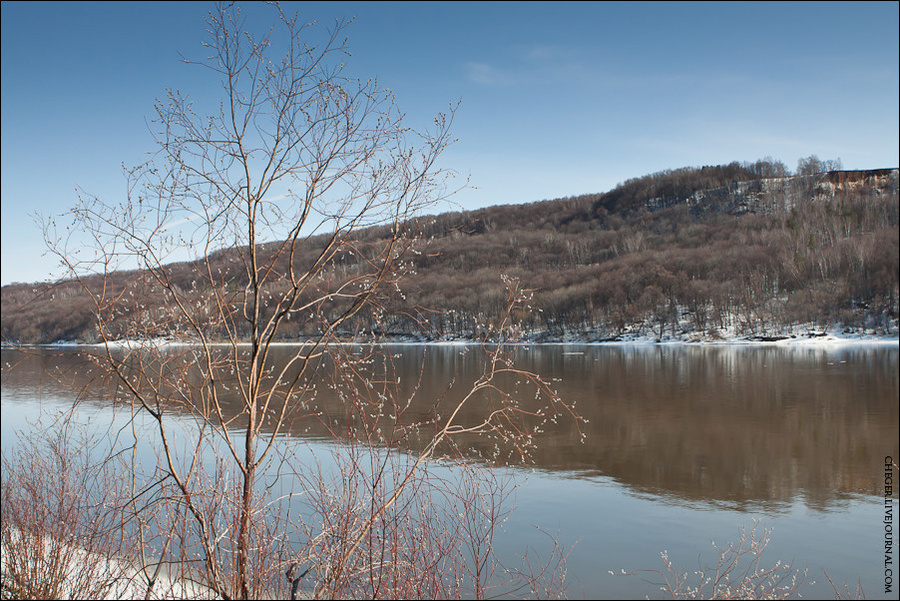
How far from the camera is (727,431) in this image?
511 inches

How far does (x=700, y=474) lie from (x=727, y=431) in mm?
3811

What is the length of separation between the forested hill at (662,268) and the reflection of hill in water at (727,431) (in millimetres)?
1230

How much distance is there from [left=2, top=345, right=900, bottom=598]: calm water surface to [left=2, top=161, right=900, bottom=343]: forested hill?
0.64 metres

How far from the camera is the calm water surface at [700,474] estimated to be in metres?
6.20

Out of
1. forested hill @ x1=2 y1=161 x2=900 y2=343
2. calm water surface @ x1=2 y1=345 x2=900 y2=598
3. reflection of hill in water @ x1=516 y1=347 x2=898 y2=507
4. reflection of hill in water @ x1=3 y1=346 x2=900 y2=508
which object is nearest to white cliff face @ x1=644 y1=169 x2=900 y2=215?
forested hill @ x1=2 y1=161 x2=900 y2=343

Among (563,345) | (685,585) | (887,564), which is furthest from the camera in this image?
(563,345)

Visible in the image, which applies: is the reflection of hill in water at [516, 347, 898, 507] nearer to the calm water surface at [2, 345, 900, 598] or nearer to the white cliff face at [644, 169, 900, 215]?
the calm water surface at [2, 345, 900, 598]

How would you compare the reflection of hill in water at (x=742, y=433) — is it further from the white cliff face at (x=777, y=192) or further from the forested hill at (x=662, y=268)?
the white cliff face at (x=777, y=192)

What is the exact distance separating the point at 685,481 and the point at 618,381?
1272 centimetres

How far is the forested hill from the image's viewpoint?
4227 millimetres

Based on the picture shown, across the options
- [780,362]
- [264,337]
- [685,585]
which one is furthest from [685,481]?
[780,362]

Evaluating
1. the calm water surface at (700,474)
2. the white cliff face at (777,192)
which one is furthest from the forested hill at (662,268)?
the calm water surface at (700,474)

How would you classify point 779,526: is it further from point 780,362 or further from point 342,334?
point 780,362

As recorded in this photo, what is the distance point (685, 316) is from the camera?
58.8 meters
